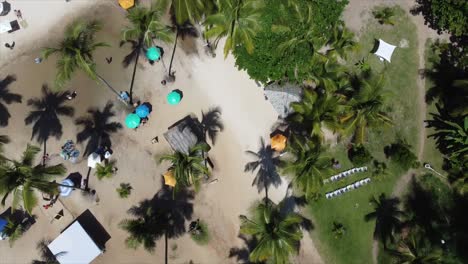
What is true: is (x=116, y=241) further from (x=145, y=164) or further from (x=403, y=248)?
(x=403, y=248)

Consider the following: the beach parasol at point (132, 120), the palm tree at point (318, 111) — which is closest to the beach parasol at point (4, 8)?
the beach parasol at point (132, 120)

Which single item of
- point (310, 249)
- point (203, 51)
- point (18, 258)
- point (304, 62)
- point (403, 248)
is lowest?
point (403, 248)

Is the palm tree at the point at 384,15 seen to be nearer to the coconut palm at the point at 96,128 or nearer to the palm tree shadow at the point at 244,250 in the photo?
the palm tree shadow at the point at 244,250

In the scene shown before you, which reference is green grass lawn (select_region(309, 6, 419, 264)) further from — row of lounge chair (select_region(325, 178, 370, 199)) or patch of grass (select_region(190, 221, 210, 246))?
patch of grass (select_region(190, 221, 210, 246))

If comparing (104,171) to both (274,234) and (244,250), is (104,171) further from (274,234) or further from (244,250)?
(274,234)

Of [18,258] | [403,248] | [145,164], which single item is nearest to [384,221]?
[403,248]

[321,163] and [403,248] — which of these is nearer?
[321,163]
